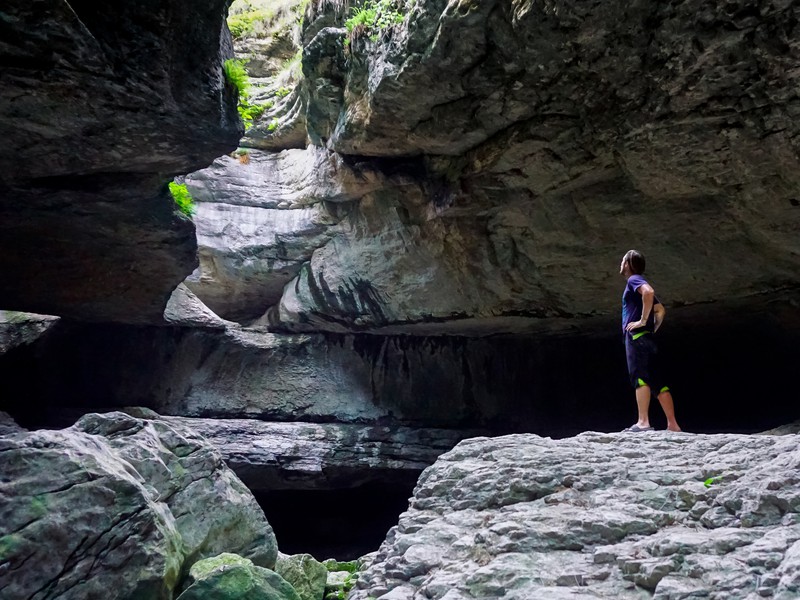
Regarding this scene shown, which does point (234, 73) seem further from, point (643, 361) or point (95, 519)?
point (643, 361)

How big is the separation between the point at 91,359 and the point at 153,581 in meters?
7.80

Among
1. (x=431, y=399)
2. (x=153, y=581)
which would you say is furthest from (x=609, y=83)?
(x=431, y=399)

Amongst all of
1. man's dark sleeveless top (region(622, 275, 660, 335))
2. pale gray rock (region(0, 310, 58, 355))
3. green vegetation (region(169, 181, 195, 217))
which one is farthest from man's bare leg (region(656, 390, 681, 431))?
pale gray rock (region(0, 310, 58, 355))

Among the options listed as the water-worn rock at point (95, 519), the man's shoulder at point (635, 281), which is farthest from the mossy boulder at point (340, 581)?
the man's shoulder at point (635, 281)

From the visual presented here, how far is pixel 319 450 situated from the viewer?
1032 cm

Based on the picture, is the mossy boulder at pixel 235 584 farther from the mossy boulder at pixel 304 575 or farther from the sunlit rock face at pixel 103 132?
the sunlit rock face at pixel 103 132

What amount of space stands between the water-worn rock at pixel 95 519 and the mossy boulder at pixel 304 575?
57 cm

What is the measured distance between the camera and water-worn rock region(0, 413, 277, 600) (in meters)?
3.60

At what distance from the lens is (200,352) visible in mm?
11086

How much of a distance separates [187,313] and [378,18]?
19.6ft

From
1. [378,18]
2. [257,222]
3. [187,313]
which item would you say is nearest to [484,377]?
[257,222]

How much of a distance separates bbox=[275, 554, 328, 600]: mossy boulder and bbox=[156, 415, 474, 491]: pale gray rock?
4662 mm

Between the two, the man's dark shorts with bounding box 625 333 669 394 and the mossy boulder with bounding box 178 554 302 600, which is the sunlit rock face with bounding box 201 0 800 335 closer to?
the man's dark shorts with bounding box 625 333 669 394

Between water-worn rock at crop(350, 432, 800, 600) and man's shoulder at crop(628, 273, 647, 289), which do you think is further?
man's shoulder at crop(628, 273, 647, 289)
